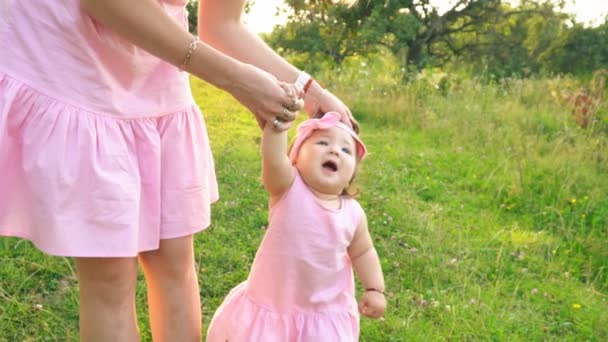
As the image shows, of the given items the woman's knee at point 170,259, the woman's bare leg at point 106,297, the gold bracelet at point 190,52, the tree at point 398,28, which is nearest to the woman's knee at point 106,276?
the woman's bare leg at point 106,297

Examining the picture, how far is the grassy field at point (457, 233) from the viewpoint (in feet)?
9.22

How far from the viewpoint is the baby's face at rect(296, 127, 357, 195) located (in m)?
1.83

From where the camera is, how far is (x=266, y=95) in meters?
1.51

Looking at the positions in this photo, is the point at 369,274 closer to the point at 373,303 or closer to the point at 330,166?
the point at 373,303

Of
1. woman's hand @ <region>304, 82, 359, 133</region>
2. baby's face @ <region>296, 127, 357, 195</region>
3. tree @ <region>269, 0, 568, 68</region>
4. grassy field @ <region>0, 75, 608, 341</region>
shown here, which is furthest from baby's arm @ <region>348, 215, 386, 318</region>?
tree @ <region>269, 0, 568, 68</region>

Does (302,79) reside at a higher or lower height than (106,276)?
higher

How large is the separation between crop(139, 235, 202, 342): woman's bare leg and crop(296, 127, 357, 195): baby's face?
38 centimetres

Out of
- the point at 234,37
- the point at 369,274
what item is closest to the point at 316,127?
the point at 234,37

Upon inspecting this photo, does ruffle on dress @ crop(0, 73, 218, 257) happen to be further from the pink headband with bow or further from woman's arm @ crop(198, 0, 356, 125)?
the pink headband with bow

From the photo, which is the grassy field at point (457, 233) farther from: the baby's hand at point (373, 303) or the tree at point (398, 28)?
the tree at point (398, 28)

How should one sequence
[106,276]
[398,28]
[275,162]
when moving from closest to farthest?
[106,276] → [275,162] → [398,28]

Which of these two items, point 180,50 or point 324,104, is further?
point 324,104

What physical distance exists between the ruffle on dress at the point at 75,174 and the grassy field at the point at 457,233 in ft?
3.58

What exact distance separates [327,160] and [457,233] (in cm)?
220
